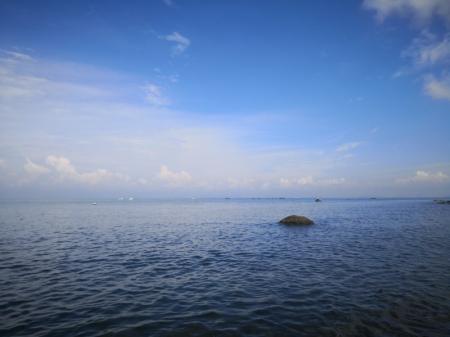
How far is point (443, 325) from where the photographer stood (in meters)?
11.5

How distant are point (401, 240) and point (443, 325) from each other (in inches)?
945

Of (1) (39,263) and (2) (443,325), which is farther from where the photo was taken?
(1) (39,263)

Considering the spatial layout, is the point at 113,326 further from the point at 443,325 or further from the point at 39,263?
the point at 39,263

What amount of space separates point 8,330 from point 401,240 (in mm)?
35337

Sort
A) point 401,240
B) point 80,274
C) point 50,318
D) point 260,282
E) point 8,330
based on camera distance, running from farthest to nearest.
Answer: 1. point 401,240
2. point 80,274
3. point 260,282
4. point 50,318
5. point 8,330

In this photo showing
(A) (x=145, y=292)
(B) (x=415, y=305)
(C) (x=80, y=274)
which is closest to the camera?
(B) (x=415, y=305)

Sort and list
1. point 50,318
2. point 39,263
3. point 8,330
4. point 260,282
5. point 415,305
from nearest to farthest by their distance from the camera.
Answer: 1. point 8,330
2. point 50,318
3. point 415,305
4. point 260,282
5. point 39,263

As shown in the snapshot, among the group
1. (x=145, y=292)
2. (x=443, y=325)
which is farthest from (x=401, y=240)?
(x=145, y=292)

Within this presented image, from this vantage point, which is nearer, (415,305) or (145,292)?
(415,305)

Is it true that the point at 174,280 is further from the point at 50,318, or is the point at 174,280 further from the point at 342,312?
the point at 342,312

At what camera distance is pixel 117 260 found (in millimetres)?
23375

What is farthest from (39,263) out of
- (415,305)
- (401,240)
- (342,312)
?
(401,240)

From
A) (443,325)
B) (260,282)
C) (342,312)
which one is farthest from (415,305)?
(260,282)

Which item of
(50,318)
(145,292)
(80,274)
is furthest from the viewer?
(80,274)
